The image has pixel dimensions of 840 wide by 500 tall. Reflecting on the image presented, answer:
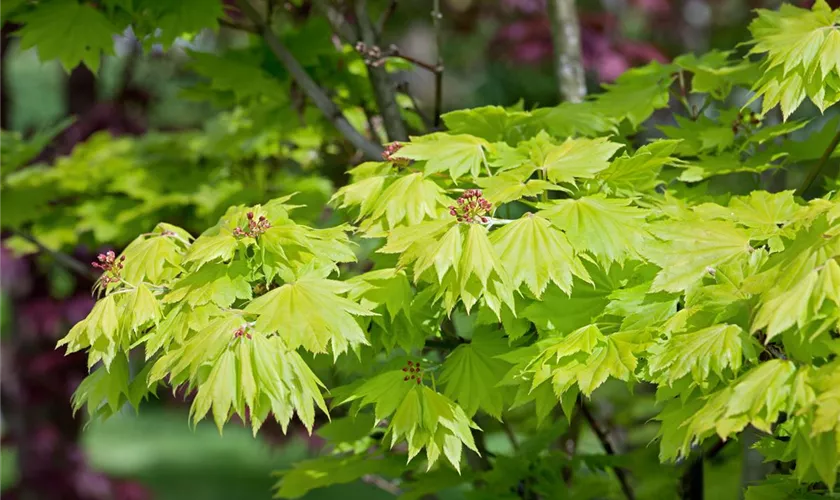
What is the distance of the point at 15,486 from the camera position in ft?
18.4

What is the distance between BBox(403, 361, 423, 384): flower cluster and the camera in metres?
1.90

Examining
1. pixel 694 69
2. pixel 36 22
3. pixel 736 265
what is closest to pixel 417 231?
pixel 736 265

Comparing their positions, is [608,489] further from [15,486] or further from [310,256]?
[15,486]

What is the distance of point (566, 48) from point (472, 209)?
1703mm

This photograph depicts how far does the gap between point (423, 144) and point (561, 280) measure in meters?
0.52

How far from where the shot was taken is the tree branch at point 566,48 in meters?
3.26

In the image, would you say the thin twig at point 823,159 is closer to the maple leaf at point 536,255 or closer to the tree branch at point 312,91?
the maple leaf at point 536,255

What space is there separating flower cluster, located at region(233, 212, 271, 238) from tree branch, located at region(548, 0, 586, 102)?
1675mm

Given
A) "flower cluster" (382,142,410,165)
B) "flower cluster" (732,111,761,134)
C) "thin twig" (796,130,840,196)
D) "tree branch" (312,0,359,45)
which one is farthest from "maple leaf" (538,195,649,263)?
"tree branch" (312,0,359,45)

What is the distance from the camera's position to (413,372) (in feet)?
6.29

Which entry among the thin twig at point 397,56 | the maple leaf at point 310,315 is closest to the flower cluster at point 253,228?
the maple leaf at point 310,315

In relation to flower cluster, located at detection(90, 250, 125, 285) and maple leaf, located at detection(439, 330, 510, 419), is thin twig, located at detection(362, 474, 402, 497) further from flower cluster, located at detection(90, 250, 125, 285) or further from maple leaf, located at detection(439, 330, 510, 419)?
flower cluster, located at detection(90, 250, 125, 285)

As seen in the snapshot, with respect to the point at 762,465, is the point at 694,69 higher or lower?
higher

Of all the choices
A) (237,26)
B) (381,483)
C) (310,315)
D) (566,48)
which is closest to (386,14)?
(237,26)
